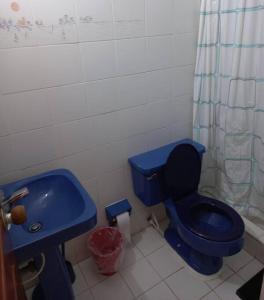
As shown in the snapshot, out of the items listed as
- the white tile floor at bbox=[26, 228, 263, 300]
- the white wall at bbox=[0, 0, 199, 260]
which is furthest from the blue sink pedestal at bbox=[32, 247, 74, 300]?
the white wall at bbox=[0, 0, 199, 260]

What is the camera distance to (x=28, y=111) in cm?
127

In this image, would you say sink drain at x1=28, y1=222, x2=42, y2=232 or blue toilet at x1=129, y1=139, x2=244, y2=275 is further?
blue toilet at x1=129, y1=139, x2=244, y2=275

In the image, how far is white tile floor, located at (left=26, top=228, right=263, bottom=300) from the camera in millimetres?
1537

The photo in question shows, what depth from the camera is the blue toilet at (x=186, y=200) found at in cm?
151

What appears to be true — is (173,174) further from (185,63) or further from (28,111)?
(28,111)

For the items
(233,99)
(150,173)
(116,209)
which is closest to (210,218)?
(150,173)

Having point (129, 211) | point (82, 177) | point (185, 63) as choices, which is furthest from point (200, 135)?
point (82, 177)

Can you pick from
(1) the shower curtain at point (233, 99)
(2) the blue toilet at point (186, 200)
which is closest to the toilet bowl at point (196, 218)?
(2) the blue toilet at point (186, 200)

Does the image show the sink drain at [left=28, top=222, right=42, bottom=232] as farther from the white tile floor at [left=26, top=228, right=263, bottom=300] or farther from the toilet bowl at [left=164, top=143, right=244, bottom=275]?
the toilet bowl at [left=164, top=143, right=244, bottom=275]

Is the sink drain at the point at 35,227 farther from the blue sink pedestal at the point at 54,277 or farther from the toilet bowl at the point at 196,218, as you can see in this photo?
the toilet bowl at the point at 196,218

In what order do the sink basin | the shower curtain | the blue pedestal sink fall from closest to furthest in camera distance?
1. the sink basin
2. the blue pedestal sink
3. the shower curtain

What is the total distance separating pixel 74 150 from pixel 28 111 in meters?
0.34

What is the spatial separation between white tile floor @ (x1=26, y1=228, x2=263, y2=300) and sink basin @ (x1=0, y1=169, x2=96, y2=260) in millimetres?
673

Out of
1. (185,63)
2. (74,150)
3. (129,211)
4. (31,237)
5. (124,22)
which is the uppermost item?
(124,22)
